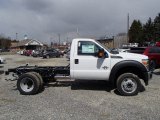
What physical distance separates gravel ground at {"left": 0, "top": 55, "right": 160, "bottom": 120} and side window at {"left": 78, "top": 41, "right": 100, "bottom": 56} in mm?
1525


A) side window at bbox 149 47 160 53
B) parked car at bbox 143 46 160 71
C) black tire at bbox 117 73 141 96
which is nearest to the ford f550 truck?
black tire at bbox 117 73 141 96

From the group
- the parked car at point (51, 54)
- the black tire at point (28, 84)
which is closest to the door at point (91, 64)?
the black tire at point (28, 84)

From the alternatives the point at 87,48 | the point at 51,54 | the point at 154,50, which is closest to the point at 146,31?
the point at 51,54

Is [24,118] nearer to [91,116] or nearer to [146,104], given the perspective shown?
[91,116]

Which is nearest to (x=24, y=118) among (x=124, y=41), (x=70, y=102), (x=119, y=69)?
(x=70, y=102)

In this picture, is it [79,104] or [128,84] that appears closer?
[79,104]

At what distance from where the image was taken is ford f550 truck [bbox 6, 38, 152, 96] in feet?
34.2

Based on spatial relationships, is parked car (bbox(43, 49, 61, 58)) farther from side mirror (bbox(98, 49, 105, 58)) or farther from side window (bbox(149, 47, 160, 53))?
side mirror (bbox(98, 49, 105, 58))

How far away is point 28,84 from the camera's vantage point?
11.0 metres

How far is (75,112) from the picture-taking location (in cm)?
802

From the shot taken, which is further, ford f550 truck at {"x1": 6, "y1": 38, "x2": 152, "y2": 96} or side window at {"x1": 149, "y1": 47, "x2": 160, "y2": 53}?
side window at {"x1": 149, "y1": 47, "x2": 160, "y2": 53}

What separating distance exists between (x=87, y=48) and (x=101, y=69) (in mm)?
963

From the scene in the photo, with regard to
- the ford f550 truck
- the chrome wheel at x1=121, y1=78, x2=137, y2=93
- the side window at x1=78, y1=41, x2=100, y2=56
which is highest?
the side window at x1=78, y1=41, x2=100, y2=56

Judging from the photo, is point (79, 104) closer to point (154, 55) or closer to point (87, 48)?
point (87, 48)
